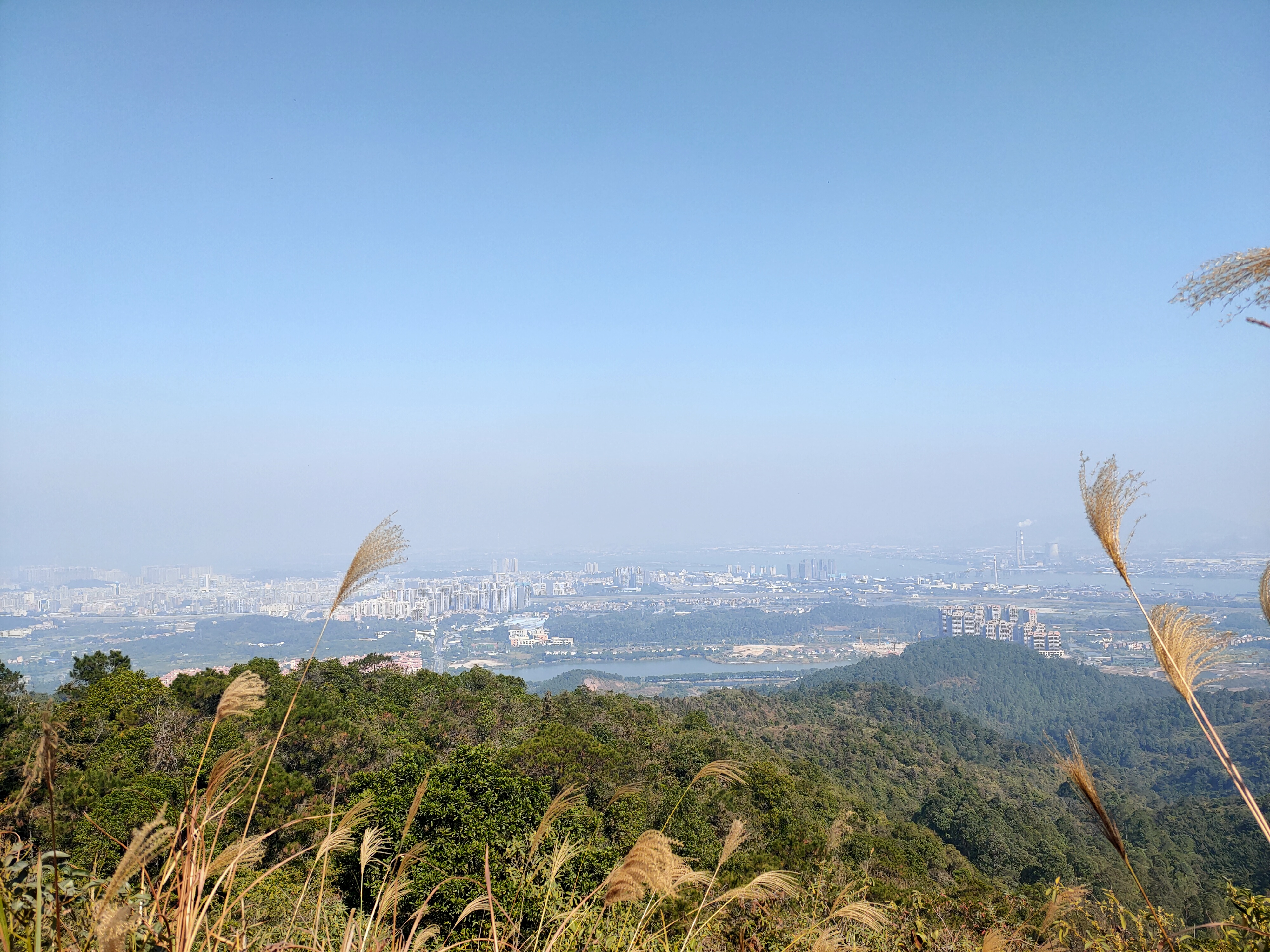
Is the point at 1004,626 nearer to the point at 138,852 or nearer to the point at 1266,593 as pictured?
the point at 1266,593

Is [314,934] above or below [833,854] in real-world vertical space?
above

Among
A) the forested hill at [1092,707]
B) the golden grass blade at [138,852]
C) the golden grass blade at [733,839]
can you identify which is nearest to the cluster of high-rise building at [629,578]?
the forested hill at [1092,707]

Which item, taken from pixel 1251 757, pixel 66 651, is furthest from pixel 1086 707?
pixel 66 651

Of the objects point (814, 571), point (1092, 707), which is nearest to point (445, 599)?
point (1092, 707)

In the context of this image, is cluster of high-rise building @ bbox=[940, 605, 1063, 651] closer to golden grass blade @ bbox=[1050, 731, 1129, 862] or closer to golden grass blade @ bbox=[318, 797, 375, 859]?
golden grass blade @ bbox=[1050, 731, 1129, 862]

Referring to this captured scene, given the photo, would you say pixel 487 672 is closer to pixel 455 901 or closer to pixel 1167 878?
pixel 455 901
